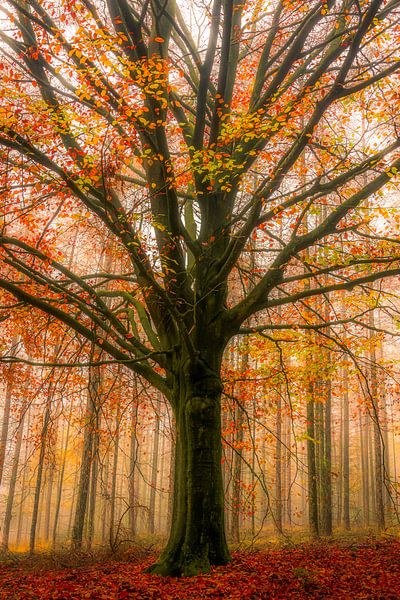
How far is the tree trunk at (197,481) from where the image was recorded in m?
5.80

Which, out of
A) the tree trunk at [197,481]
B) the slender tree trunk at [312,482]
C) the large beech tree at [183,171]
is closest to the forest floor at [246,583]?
the tree trunk at [197,481]

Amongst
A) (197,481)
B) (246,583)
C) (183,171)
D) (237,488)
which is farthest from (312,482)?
(183,171)

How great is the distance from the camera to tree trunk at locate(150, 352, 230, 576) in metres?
5.80

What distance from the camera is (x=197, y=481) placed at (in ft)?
19.9

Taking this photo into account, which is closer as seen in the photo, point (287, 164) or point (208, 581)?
point (208, 581)

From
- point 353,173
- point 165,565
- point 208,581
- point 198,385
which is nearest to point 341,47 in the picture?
point 353,173

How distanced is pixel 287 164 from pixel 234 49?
3338 mm

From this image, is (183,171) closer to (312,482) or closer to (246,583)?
(246,583)

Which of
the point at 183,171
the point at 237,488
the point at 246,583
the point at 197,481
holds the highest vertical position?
the point at 183,171

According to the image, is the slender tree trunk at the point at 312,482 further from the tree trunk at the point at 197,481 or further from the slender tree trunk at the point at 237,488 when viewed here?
the tree trunk at the point at 197,481

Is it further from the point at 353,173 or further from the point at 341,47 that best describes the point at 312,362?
the point at 341,47

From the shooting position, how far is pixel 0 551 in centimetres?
1191

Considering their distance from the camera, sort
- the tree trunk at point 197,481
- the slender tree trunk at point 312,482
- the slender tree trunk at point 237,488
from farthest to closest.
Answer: the slender tree trunk at point 312,482
the slender tree trunk at point 237,488
the tree trunk at point 197,481

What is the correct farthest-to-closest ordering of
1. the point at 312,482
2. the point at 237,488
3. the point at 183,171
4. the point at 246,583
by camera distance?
1. the point at 312,482
2. the point at 237,488
3. the point at 183,171
4. the point at 246,583
